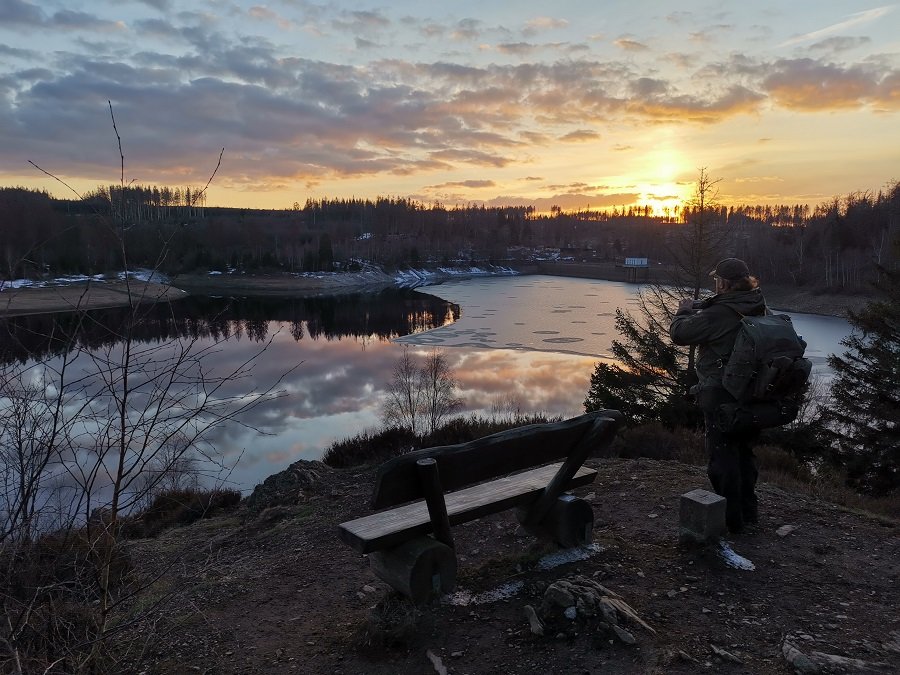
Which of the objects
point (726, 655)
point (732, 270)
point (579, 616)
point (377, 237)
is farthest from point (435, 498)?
point (377, 237)

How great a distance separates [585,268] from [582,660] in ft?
311

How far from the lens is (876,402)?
41.2 ft

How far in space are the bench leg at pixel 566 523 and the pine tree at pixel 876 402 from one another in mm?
9410

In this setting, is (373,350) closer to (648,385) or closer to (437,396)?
(437,396)

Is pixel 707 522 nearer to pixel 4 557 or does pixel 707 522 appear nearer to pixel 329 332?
pixel 4 557

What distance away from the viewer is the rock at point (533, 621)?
3.10m

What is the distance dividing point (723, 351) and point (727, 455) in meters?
0.77

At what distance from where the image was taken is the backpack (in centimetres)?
391

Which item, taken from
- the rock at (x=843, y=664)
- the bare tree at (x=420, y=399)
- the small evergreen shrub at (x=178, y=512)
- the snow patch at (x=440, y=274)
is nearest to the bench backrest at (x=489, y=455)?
the rock at (x=843, y=664)

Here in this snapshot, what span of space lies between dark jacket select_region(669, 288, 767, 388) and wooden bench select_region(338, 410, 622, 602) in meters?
0.98

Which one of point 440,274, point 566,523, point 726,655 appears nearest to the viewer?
point 726,655

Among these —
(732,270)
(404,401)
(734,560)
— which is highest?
(732,270)

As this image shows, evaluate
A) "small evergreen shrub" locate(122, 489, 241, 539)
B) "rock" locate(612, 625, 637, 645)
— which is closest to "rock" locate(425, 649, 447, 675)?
"rock" locate(612, 625, 637, 645)

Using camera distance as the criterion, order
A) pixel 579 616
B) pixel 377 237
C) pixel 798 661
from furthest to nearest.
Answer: pixel 377 237
pixel 579 616
pixel 798 661
